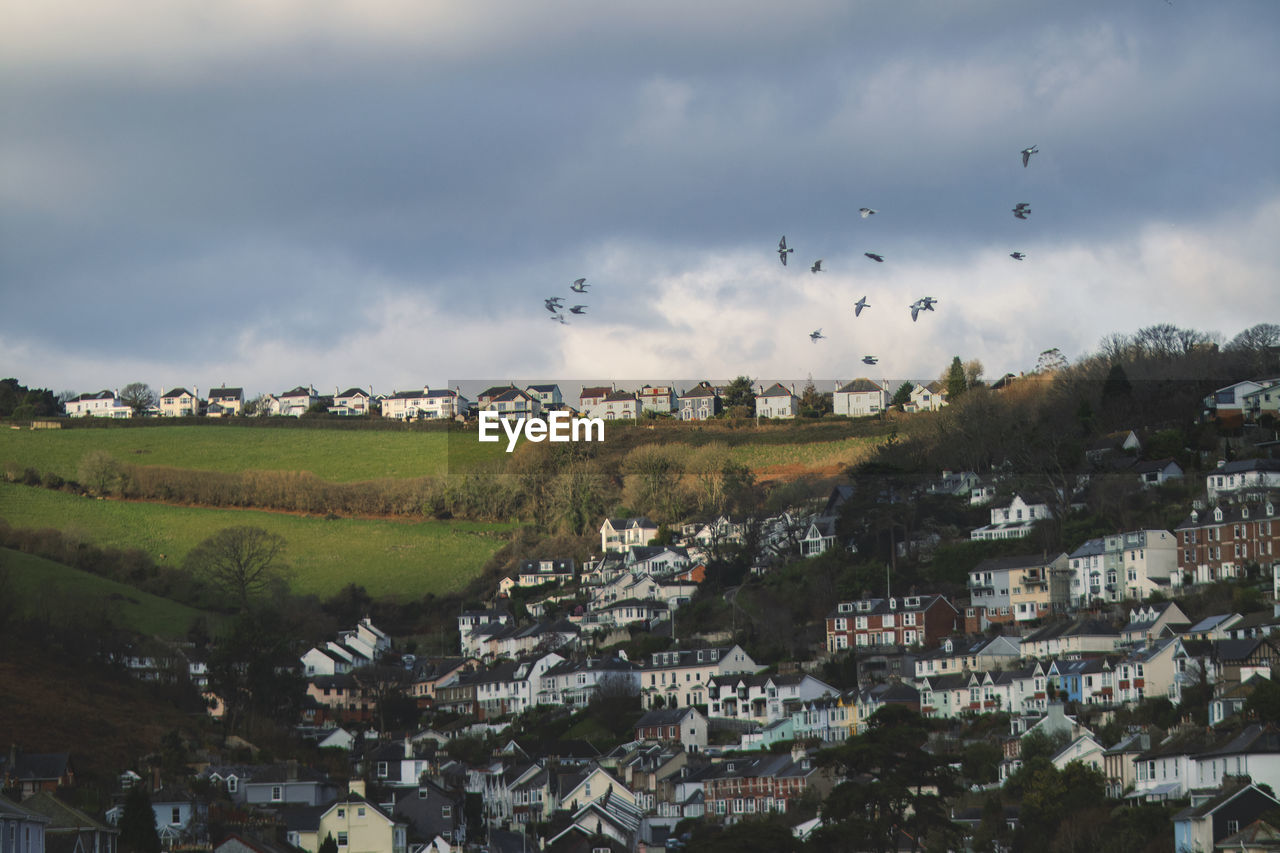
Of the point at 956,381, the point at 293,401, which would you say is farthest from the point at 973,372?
the point at 293,401

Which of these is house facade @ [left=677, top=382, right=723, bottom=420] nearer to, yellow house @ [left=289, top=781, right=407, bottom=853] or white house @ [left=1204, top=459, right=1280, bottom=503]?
white house @ [left=1204, top=459, right=1280, bottom=503]

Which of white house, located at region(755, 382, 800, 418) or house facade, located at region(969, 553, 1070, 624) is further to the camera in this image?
white house, located at region(755, 382, 800, 418)

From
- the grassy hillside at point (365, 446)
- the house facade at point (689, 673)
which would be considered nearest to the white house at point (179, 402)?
the grassy hillside at point (365, 446)

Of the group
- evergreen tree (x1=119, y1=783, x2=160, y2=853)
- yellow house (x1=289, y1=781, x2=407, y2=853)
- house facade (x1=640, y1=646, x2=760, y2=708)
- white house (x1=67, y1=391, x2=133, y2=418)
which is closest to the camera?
evergreen tree (x1=119, y1=783, x2=160, y2=853)

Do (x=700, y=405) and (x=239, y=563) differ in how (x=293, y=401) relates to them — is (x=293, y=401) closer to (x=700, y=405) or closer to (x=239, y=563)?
(x=700, y=405)

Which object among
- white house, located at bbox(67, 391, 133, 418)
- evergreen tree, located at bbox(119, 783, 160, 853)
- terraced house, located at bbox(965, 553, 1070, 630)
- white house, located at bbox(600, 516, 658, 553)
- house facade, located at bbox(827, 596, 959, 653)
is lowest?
evergreen tree, located at bbox(119, 783, 160, 853)

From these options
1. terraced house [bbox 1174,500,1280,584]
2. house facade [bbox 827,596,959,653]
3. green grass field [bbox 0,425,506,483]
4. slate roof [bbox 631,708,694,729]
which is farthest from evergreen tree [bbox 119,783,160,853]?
green grass field [bbox 0,425,506,483]

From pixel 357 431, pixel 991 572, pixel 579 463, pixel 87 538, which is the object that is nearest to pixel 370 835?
pixel 991 572
